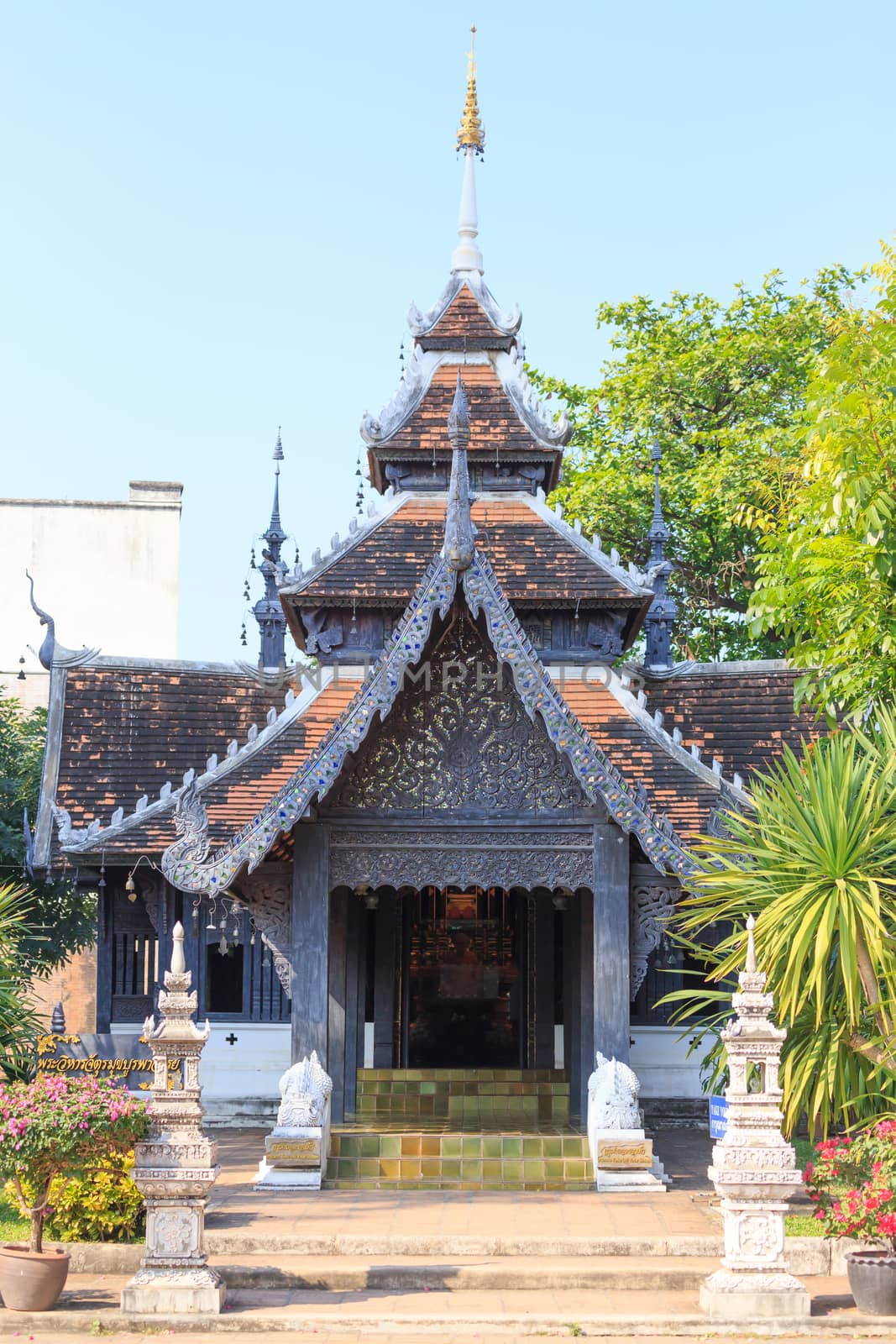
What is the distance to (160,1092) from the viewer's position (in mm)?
9617

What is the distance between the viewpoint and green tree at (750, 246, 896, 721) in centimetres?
1243

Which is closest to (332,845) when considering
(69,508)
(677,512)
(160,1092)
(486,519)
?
(160,1092)

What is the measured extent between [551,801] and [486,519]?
4.28 m

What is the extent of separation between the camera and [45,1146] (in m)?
9.31

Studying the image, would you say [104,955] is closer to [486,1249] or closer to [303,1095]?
[303,1095]

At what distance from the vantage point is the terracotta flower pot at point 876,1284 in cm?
936

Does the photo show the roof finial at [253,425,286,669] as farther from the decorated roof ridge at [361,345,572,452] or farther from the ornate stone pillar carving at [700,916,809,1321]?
the ornate stone pillar carving at [700,916,809,1321]

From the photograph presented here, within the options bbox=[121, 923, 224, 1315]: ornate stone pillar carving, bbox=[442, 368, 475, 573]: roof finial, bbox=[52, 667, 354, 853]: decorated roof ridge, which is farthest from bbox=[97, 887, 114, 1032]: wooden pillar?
bbox=[121, 923, 224, 1315]: ornate stone pillar carving

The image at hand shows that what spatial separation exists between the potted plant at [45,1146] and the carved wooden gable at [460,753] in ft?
12.3

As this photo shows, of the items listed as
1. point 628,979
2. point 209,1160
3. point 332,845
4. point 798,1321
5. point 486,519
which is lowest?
point 798,1321

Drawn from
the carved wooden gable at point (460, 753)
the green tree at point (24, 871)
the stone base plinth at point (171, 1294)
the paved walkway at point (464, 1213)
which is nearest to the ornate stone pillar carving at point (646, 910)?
the carved wooden gable at point (460, 753)

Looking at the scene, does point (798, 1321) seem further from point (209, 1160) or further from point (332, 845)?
point (332, 845)

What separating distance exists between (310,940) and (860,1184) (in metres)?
4.69

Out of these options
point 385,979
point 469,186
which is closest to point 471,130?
point 469,186
